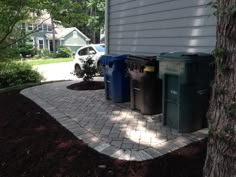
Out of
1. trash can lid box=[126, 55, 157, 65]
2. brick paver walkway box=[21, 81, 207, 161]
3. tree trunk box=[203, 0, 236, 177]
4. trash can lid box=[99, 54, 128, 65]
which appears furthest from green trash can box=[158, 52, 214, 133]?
tree trunk box=[203, 0, 236, 177]

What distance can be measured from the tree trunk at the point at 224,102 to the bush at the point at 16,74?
9236mm

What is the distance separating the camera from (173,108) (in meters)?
3.81

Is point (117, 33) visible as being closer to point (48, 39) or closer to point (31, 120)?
point (31, 120)

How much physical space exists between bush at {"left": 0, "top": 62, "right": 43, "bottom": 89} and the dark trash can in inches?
266

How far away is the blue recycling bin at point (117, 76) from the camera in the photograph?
5180 mm

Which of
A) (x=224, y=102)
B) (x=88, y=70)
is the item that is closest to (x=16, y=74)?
(x=88, y=70)

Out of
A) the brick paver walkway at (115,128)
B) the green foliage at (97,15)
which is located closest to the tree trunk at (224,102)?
the brick paver walkway at (115,128)

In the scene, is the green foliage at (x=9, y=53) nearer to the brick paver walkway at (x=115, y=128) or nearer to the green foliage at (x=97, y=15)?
the brick paver walkway at (x=115, y=128)

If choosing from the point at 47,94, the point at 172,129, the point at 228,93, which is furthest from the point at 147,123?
the point at 47,94

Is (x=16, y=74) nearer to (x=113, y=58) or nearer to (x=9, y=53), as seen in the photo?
(x=9, y=53)

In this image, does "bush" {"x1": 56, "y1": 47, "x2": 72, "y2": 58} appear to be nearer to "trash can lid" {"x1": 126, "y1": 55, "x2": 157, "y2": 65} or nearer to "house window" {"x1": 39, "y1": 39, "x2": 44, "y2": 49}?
"house window" {"x1": 39, "y1": 39, "x2": 44, "y2": 49}

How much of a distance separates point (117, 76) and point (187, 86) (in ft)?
6.68

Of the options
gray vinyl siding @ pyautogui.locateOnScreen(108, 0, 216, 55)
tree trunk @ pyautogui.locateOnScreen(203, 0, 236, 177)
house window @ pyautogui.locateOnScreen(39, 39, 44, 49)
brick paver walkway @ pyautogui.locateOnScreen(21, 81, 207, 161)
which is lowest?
brick paver walkway @ pyautogui.locateOnScreen(21, 81, 207, 161)

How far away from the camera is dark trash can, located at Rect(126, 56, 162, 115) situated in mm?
4343
